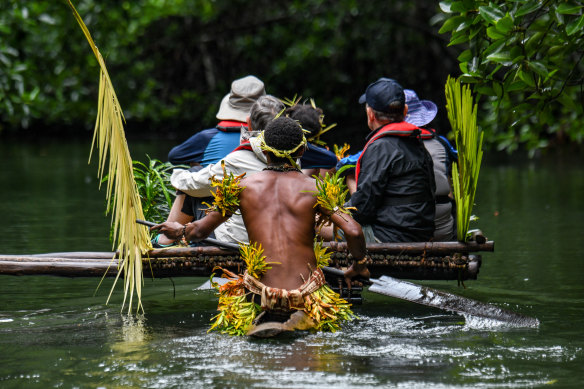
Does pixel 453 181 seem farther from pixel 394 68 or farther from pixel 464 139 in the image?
pixel 394 68

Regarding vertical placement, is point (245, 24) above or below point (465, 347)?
above

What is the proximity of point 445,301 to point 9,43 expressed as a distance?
7.32 m

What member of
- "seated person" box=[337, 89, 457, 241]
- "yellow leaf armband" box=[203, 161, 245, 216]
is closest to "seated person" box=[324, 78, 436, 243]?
"seated person" box=[337, 89, 457, 241]

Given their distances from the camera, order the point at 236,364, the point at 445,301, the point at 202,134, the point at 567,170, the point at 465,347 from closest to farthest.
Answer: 1. the point at 236,364
2. the point at 465,347
3. the point at 445,301
4. the point at 202,134
5. the point at 567,170

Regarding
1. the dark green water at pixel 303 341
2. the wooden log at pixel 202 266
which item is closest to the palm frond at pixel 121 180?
the wooden log at pixel 202 266

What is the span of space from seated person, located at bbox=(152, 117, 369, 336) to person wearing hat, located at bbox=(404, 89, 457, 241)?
4.09 ft

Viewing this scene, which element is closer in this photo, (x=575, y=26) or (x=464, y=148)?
(x=575, y=26)

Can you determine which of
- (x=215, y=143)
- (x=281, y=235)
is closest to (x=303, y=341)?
(x=281, y=235)

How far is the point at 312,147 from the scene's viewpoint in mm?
6617

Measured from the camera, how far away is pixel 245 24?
26641 millimetres

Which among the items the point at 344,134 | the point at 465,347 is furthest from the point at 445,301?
the point at 344,134

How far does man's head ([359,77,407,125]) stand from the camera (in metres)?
6.50

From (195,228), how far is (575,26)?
2735mm

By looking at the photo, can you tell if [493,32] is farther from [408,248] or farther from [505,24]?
[408,248]
